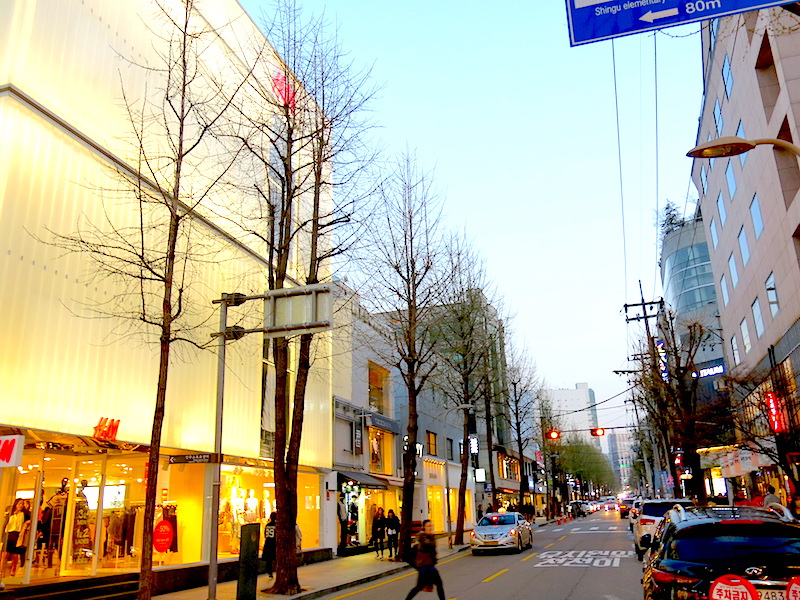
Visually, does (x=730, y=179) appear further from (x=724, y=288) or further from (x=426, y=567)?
(x=426, y=567)

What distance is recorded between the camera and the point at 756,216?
96.3ft

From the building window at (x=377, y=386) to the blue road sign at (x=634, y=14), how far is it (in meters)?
25.9

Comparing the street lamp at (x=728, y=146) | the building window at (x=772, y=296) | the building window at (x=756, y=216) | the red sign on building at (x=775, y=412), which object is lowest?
the red sign on building at (x=775, y=412)

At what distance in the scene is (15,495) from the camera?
13.4 meters

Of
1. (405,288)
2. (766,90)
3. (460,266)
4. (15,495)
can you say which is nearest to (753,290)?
(766,90)

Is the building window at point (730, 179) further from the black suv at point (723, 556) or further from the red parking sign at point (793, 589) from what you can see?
the red parking sign at point (793, 589)

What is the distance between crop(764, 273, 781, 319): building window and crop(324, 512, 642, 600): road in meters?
12.7

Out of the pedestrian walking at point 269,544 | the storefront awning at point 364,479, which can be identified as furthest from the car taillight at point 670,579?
the storefront awning at point 364,479

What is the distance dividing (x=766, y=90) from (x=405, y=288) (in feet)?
54.1

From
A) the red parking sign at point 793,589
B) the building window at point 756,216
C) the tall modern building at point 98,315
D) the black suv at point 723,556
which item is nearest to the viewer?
the red parking sign at point 793,589

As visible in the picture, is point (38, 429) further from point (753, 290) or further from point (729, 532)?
point (753, 290)

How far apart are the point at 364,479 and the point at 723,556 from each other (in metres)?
22.1

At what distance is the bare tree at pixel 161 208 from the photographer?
1326cm

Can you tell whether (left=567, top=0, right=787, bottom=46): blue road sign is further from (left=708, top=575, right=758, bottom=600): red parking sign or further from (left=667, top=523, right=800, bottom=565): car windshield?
(left=708, top=575, right=758, bottom=600): red parking sign
